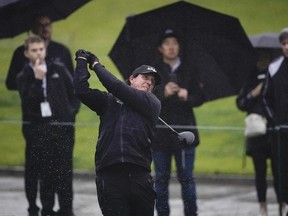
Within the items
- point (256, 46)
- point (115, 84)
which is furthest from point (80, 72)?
point (256, 46)

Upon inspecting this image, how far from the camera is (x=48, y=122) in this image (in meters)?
12.0

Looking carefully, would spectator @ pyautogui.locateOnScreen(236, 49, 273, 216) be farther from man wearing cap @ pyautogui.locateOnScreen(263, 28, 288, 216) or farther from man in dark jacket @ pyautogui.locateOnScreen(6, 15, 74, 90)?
man in dark jacket @ pyautogui.locateOnScreen(6, 15, 74, 90)

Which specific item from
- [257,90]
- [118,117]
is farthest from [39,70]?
[118,117]

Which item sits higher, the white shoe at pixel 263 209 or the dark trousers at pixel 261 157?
the dark trousers at pixel 261 157

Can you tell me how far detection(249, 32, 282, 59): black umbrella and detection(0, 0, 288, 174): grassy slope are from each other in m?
1.31

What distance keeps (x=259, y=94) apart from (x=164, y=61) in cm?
146

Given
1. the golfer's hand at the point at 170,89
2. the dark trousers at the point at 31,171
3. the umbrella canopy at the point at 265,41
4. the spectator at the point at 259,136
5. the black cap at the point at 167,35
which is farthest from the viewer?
the umbrella canopy at the point at 265,41

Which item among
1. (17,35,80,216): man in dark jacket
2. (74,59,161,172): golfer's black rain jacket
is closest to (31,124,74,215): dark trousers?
(17,35,80,216): man in dark jacket

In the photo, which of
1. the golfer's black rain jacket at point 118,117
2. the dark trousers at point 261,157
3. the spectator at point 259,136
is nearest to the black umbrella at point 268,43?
the spectator at point 259,136

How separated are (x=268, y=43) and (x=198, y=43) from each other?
1277 mm

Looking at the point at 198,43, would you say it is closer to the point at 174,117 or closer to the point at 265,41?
the point at 174,117

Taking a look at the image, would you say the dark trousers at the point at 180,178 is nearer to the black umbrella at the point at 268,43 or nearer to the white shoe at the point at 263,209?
the white shoe at the point at 263,209

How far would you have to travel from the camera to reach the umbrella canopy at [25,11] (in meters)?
12.1

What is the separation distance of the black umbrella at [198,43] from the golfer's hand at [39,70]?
2.90ft
